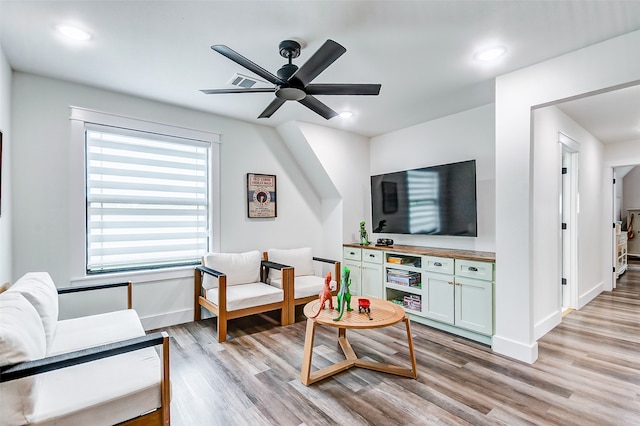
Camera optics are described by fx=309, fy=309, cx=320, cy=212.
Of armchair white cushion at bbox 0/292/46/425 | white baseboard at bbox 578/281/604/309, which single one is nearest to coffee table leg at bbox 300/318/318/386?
armchair white cushion at bbox 0/292/46/425

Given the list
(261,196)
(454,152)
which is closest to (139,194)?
(261,196)

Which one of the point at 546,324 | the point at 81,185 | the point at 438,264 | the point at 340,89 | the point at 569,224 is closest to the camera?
the point at 340,89

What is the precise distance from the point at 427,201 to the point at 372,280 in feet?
4.14

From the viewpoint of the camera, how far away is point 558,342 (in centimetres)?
307

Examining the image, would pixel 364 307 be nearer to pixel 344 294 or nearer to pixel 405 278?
pixel 344 294

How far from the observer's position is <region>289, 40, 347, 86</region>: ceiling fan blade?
1.68 m

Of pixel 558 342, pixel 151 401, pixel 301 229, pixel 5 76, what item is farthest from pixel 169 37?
pixel 558 342

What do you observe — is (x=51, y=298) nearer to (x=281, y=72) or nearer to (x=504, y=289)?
(x=281, y=72)

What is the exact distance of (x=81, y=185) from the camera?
10.0 feet

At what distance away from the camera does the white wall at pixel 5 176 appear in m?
2.37

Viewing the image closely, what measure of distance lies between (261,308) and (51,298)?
1.82m

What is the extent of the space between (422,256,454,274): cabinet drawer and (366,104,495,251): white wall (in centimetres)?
61

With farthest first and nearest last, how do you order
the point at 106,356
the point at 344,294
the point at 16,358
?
the point at 344,294
the point at 106,356
the point at 16,358

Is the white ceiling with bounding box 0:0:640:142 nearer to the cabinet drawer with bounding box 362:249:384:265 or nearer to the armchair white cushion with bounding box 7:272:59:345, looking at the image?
the armchair white cushion with bounding box 7:272:59:345
